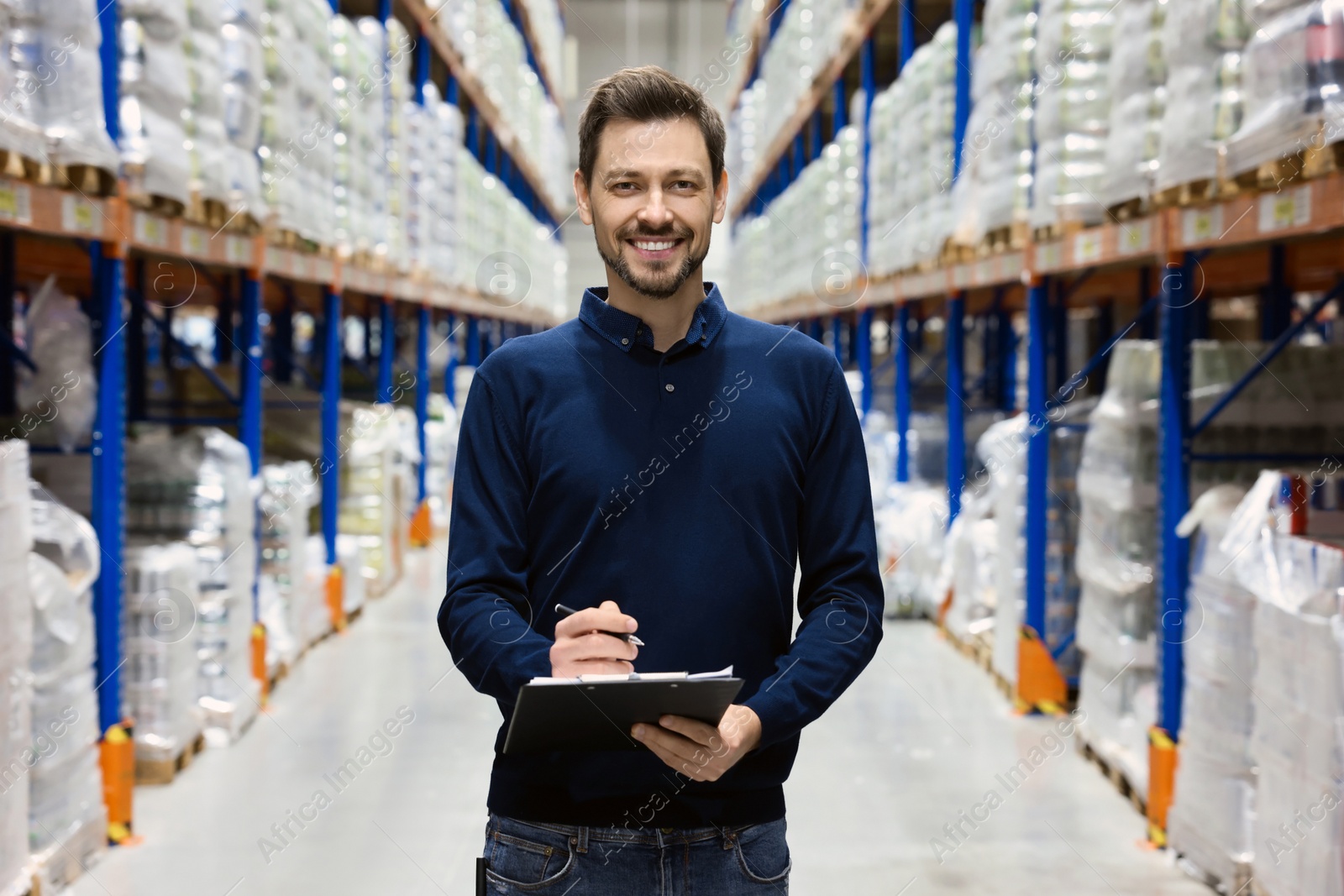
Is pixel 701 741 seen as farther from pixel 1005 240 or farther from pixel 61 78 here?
pixel 1005 240

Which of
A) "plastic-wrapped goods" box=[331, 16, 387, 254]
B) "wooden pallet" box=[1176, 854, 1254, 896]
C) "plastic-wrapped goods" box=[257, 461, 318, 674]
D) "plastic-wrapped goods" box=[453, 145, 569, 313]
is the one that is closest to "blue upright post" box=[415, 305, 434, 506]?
"plastic-wrapped goods" box=[453, 145, 569, 313]

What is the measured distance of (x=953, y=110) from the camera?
7.63 m

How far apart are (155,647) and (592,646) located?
4119mm

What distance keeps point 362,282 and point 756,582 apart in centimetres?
750

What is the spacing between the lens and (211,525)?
575cm

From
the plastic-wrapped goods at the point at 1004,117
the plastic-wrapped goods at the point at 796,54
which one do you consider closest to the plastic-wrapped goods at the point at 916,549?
the plastic-wrapped goods at the point at 1004,117

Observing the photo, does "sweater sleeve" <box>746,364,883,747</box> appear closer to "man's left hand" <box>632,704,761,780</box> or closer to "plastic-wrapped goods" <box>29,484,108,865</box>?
"man's left hand" <box>632,704,761,780</box>

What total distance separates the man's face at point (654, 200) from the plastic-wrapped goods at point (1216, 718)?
3.02 metres

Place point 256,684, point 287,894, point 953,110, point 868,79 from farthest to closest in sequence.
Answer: point 868,79
point 953,110
point 256,684
point 287,894

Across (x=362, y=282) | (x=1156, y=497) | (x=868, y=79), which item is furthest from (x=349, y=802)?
(x=868, y=79)

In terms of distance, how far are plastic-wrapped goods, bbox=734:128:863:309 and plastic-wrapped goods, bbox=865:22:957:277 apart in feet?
2.45

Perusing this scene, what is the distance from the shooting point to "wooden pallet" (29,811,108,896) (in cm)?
390

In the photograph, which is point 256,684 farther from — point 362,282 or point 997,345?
point 997,345

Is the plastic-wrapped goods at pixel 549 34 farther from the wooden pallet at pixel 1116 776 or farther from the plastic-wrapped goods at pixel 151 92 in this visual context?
the wooden pallet at pixel 1116 776
